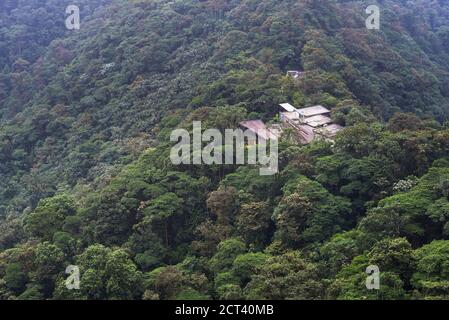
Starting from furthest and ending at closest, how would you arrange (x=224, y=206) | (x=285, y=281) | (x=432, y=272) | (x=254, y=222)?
(x=224, y=206), (x=254, y=222), (x=285, y=281), (x=432, y=272)

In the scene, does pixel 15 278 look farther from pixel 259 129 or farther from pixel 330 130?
pixel 330 130

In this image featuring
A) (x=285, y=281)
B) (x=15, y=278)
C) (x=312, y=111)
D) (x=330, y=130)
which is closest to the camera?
(x=285, y=281)

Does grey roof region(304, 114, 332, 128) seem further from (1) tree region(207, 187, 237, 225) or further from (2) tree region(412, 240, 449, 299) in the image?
(2) tree region(412, 240, 449, 299)

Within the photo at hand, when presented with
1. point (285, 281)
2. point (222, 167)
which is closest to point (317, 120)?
point (222, 167)

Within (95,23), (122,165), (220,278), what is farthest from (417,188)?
(95,23)

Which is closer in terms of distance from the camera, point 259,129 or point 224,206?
point 224,206

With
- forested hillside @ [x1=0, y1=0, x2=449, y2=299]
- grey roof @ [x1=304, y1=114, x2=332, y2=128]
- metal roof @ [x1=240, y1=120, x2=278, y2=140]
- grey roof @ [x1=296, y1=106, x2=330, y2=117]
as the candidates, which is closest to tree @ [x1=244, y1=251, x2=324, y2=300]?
forested hillside @ [x1=0, y1=0, x2=449, y2=299]

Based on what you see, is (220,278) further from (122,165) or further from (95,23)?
(95,23)

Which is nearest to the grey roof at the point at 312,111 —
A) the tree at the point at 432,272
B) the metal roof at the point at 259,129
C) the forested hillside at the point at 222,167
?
the forested hillside at the point at 222,167
